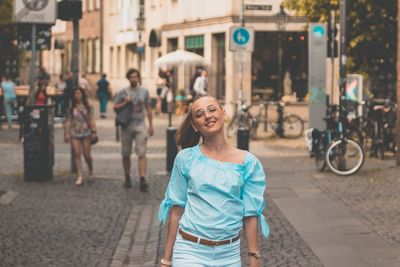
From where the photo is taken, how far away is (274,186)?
16375mm

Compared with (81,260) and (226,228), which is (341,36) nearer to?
(81,260)

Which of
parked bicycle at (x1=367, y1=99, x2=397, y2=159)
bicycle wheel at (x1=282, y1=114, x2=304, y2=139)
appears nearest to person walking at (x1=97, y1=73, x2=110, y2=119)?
bicycle wheel at (x1=282, y1=114, x2=304, y2=139)

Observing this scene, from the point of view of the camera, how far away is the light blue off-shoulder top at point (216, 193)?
5449 millimetres

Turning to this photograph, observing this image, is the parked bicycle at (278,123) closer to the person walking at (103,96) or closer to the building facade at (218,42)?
the building facade at (218,42)

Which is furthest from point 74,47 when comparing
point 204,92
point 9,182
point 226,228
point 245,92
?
point 245,92

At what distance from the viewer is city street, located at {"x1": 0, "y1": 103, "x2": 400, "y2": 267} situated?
9961 mm

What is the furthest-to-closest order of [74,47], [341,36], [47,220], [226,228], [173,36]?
[173,36] → [341,36] → [74,47] → [47,220] → [226,228]

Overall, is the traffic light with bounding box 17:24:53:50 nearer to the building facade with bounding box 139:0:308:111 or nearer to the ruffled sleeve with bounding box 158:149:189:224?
the building facade with bounding box 139:0:308:111

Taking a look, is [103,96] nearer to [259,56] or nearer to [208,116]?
[259,56]

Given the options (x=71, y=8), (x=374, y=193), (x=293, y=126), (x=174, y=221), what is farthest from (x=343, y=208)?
(x=293, y=126)

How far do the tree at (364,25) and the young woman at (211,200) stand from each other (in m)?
20.3

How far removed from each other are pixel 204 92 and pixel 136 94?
2052 cm

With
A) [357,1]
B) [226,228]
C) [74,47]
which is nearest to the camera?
[226,228]

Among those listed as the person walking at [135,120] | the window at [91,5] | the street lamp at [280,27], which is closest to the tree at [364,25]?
the person walking at [135,120]
